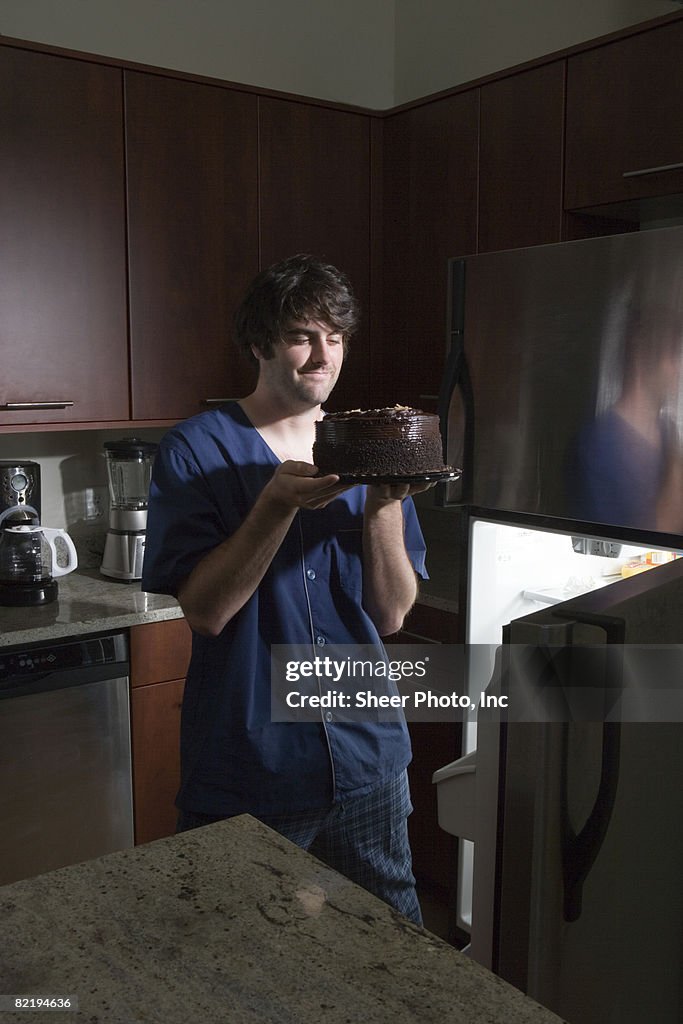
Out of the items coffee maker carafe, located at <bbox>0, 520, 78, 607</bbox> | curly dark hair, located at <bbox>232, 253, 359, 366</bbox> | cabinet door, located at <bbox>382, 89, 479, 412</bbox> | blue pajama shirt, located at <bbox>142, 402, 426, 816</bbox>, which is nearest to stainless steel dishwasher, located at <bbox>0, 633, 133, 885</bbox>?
coffee maker carafe, located at <bbox>0, 520, 78, 607</bbox>

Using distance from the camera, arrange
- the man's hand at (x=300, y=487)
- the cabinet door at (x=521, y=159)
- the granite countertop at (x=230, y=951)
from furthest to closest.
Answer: the cabinet door at (x=521, y=159), the man's hand at (x=300, y=487), the granite countertop at (x=230, y=951)

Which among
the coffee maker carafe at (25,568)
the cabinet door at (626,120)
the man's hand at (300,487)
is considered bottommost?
the coffee maker carafe at (25,568)

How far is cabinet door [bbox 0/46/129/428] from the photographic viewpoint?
212 cm

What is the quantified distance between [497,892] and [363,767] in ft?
2.48

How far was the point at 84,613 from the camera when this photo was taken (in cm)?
213

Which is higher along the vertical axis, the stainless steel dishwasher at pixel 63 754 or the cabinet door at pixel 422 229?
the cabinet door at pixel 422 229

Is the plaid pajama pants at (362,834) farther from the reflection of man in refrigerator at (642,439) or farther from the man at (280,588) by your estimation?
the reflection of man in refrigerator at (642,439)

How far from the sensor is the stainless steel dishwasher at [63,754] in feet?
6.59

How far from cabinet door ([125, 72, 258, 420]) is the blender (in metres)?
0.14

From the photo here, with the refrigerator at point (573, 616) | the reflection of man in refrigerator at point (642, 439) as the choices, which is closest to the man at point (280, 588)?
the refrigerator at point (573, 616)

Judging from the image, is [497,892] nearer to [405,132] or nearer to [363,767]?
[363,767]

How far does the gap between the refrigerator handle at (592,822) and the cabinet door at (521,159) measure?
1.61m

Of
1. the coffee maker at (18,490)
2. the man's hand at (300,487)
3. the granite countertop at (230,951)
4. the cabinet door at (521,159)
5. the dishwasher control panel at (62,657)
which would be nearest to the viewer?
the granite countertop at (230,951)

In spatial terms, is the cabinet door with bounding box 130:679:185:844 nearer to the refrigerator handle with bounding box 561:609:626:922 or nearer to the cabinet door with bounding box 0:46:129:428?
the cabinet door with bounding box 0:46:129:428
